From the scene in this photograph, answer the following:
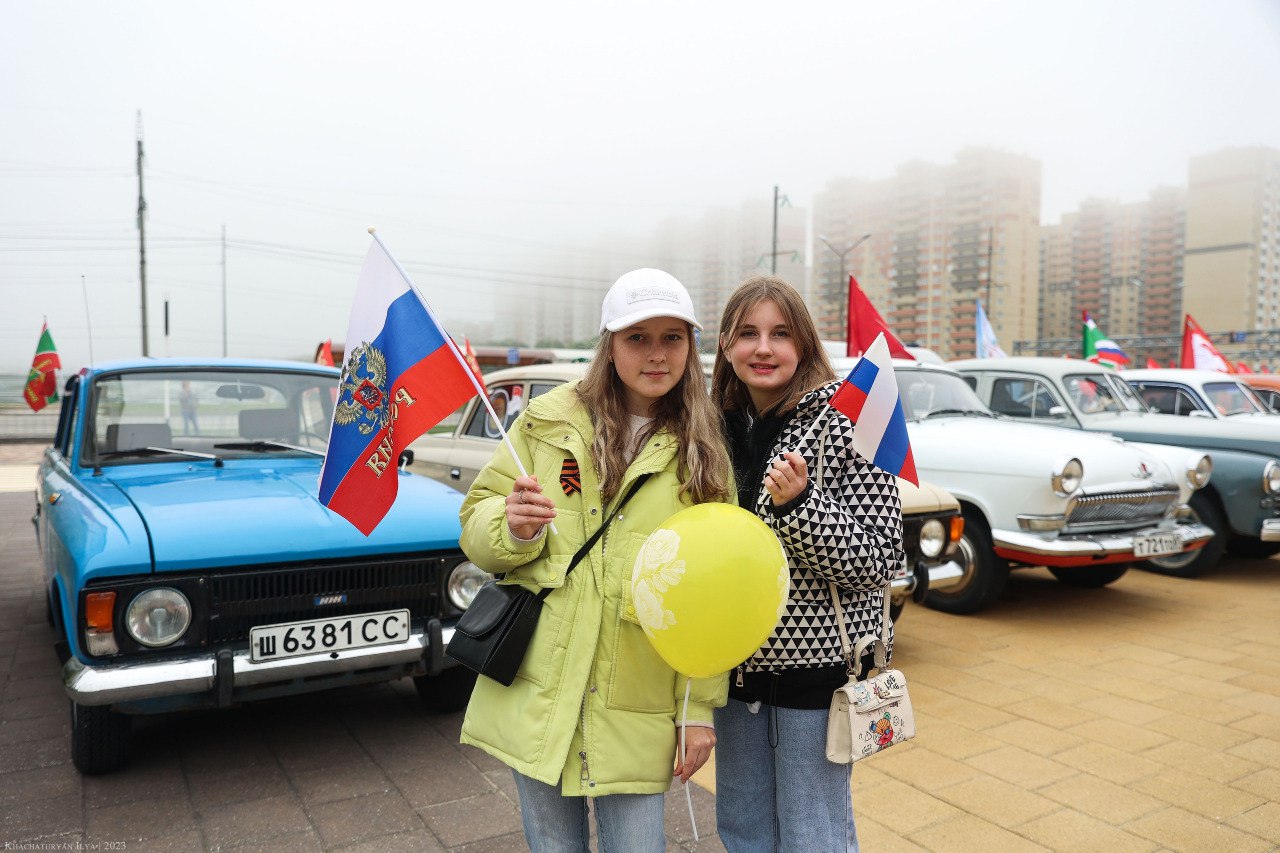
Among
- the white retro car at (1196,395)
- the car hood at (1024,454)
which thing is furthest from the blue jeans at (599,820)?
the white retro car at (1196,395)

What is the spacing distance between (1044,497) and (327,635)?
4727 millimetres

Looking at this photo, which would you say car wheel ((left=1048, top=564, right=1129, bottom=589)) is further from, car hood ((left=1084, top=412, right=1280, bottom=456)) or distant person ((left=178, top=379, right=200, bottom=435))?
distant person ((left=178, top=379, right=200, bottom=435))

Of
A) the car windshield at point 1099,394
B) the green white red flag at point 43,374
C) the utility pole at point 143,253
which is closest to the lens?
the car windshield at point 1099,394

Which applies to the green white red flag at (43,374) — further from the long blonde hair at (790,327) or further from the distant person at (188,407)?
the long blonde hair at (790,327)

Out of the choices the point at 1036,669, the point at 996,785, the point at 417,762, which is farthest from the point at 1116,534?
the point at 417,762

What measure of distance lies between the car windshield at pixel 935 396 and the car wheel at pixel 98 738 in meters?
5.60

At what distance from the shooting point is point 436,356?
2457mm

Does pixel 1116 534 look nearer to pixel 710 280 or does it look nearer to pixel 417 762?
pixel 417 762

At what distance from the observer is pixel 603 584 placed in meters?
1.85

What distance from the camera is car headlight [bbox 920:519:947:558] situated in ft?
18.0

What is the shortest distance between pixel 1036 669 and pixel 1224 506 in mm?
4044

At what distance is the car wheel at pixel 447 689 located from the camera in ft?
13.8

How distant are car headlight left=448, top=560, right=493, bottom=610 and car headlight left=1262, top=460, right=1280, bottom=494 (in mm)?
7097

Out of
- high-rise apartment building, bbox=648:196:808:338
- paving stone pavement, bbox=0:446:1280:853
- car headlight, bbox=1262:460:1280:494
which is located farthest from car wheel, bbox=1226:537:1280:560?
high-rise apartment building, bbox=648:196:808:338
